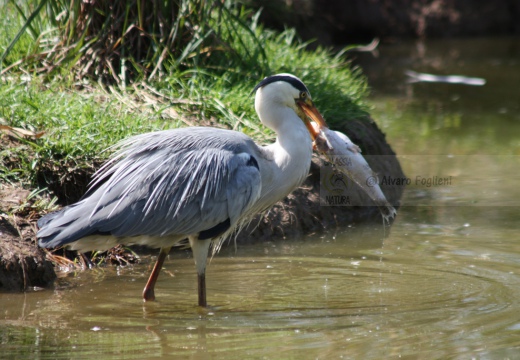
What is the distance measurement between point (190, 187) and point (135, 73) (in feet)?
9.39

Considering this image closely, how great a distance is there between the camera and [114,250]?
20.5ft

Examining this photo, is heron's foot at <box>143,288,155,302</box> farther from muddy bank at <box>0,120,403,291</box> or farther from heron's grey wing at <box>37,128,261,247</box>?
muddy bank at <box>0,120,403,291</box>

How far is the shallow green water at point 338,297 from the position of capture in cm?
446

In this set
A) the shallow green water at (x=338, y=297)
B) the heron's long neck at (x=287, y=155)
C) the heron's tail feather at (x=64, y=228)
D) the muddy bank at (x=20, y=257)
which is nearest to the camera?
the shallow green water at (x=338, y=297)

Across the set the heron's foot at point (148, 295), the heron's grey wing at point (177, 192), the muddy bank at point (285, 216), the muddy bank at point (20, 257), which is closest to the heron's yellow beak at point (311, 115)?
the heron's grey wing at point (177, 192)

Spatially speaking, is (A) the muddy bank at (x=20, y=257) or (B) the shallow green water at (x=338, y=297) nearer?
(B) the shallow green water at (x=338, y=297)

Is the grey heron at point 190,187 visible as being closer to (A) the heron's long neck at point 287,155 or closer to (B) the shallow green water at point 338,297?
(A) the heron's long neck at point 287,155

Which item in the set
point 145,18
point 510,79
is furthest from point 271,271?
point 510,79

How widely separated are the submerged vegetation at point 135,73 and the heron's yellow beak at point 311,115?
1.20 m

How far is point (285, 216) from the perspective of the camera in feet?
22.7

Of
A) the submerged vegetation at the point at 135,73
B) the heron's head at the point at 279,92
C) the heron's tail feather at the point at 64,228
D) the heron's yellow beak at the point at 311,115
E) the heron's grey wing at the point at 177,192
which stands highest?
the submerged vegetation at the point at 135,73

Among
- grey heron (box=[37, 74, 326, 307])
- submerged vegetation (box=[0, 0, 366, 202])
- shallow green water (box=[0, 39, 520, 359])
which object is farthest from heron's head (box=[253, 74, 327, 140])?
submerged vegetation (box=[0, 0, 366, 202])

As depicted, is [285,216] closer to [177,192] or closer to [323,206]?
[323,206]

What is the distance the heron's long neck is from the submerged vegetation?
4.70 feet
